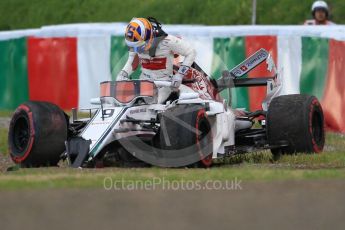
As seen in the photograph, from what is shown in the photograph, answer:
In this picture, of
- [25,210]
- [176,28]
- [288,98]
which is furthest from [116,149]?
[176,28]

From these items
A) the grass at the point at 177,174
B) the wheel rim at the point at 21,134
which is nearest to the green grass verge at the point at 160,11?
the grass at the point at 177,174

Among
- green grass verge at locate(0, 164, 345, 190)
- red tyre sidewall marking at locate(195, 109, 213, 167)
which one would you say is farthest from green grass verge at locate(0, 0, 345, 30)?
green grass verge at locate(0, 164, 345, 190)

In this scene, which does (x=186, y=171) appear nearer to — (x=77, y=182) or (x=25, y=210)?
(x=77, y=182)

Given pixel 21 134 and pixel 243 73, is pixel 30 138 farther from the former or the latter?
pixel 243 73

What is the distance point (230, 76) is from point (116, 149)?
8.75 ft

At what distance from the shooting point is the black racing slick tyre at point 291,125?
1463 cm

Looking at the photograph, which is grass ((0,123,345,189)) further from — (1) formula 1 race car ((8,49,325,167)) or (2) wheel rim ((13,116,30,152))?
(2) wheel rim ((13,116,30,152))

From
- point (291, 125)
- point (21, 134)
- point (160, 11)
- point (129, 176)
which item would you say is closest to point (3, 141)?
point (21, 134)

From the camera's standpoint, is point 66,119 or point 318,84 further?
point 318,84

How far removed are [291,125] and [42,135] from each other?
3.19 m

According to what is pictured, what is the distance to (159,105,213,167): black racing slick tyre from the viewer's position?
1310 cm

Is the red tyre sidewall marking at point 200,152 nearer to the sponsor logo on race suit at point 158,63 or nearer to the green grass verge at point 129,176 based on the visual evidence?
the green grass verge at point 129,176

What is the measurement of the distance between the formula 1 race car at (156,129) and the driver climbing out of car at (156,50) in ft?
0.64

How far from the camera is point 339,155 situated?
1466cm
